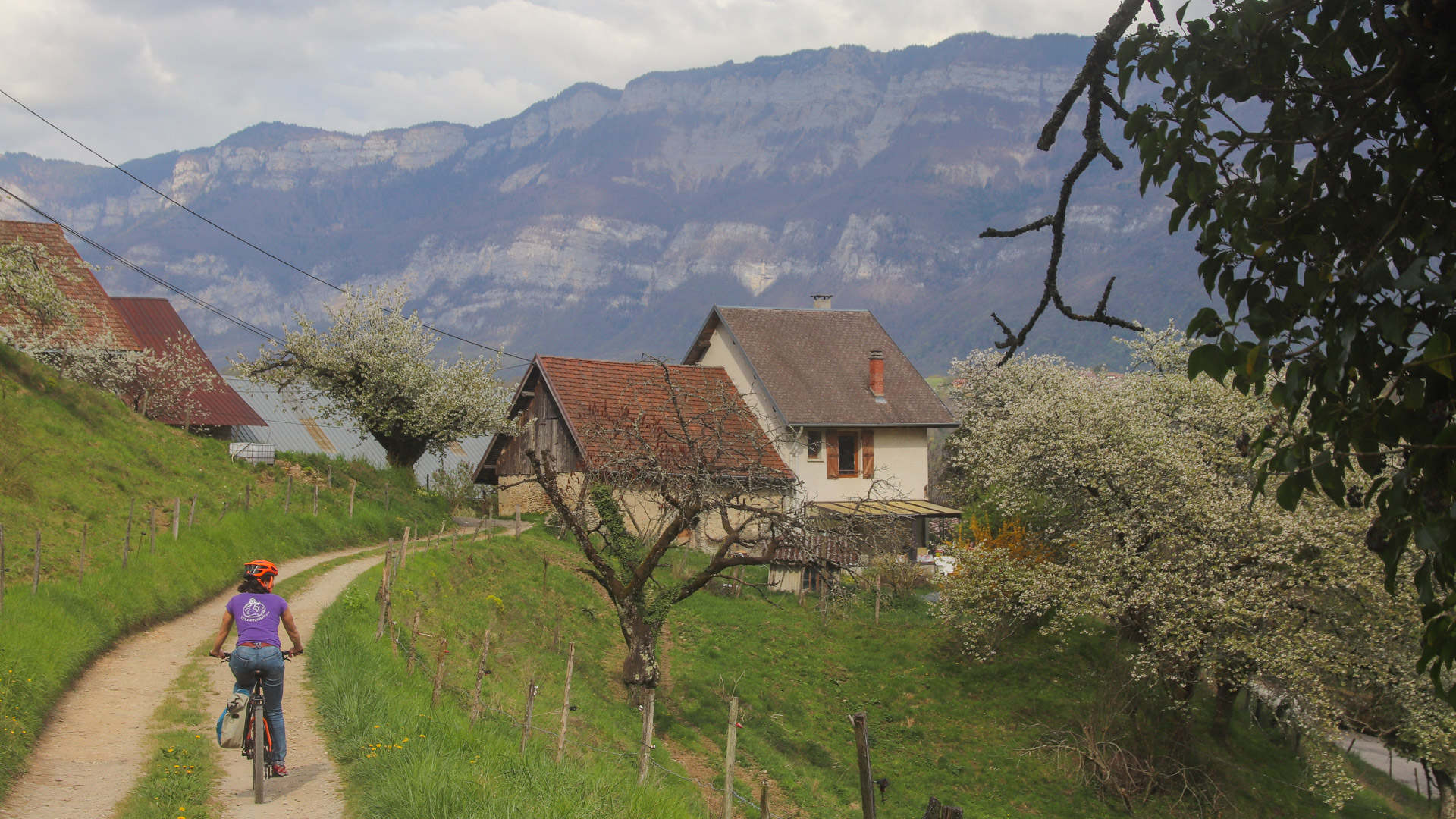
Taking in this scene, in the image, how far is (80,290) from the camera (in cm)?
3572

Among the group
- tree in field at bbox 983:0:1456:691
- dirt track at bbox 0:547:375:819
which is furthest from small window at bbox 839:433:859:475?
tree in field at bbox 983:0:1456:691

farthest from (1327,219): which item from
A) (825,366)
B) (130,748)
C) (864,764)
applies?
(825,366)

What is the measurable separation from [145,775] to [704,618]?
1986 cm

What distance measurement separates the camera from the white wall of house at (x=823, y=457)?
40906 mm

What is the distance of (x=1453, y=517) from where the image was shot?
11.9ft

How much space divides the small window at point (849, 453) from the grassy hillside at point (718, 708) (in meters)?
9.24

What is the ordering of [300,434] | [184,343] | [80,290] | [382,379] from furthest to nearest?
[300,434] → [184,343] → [382,379] → [80,290]

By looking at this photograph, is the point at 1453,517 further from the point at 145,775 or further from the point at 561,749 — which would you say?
the point at 145,775

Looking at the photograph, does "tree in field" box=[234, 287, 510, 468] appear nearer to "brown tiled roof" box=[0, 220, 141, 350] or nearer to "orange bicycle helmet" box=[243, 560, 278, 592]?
"brown tiled roof" box=[0, 220, 141, 350]

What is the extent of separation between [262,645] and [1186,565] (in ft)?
59.2

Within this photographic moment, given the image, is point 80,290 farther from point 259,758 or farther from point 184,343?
point 259,758

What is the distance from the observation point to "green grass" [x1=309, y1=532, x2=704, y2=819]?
9148 millimetres

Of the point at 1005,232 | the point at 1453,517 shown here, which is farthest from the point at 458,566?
the point at 1453,517

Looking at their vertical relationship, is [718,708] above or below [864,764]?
below
